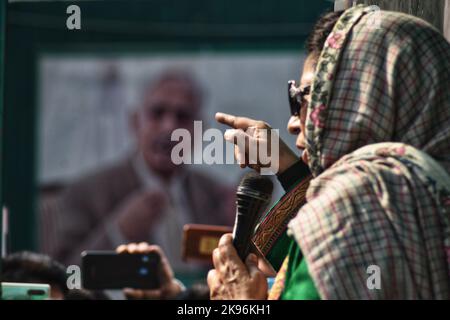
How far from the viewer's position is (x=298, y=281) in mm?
2676

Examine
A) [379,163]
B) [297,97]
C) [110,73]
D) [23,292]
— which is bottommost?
[23,292]

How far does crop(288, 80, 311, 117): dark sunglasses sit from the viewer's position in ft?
10.7

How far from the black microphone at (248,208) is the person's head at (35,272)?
2352 mm

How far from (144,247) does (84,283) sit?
1.31ft

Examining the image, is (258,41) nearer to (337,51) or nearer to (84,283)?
(84,283)

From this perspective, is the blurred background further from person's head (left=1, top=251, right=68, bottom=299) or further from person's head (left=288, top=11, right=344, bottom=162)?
person's head (left=288, top=11, right=344, bottom=162)

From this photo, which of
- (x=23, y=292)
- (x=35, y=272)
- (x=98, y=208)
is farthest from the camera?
(x=98, y=208)

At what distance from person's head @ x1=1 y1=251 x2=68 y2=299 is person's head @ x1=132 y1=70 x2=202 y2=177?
252 inches

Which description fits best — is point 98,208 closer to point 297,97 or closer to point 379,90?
point 297,97

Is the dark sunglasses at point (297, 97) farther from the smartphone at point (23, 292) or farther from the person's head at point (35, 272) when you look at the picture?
the person's head at point (35, 272)

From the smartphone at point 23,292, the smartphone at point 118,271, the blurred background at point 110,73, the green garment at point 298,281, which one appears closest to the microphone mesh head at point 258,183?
the green garment at point 298,281

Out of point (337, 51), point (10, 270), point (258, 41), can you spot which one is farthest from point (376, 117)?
point (258, 41)

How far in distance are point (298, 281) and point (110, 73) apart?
9858 millimetres

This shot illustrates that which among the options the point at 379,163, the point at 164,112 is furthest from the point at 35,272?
the point at 164,112
